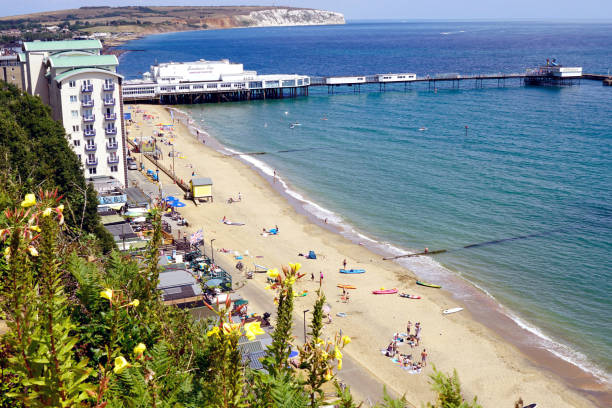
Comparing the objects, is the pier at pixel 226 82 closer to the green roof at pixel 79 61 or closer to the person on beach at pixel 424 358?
the green roof at pixel 79 61

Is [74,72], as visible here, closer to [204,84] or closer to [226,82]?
[204,84]

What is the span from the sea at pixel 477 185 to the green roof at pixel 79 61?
Result: 21.5 meters

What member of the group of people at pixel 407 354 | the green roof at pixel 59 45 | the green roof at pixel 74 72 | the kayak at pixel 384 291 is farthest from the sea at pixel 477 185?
the green roof at pixel 59 45

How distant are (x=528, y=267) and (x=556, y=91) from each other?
3834 inches

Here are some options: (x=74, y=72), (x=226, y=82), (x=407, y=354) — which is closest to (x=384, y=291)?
(x=407, y=354)

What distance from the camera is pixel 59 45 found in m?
58.1

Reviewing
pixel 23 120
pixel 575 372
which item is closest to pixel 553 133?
pixel 575 372

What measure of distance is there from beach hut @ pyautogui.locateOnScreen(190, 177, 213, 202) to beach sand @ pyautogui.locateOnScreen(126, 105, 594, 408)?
109cm

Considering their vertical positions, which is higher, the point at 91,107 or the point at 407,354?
the point at 91,107

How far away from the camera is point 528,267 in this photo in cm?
4159

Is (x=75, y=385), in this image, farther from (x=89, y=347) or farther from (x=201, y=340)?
(x=201, y=340)

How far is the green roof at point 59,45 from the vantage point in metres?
57.1

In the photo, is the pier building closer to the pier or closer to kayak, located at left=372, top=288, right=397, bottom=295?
the pier

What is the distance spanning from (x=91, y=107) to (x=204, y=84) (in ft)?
224
